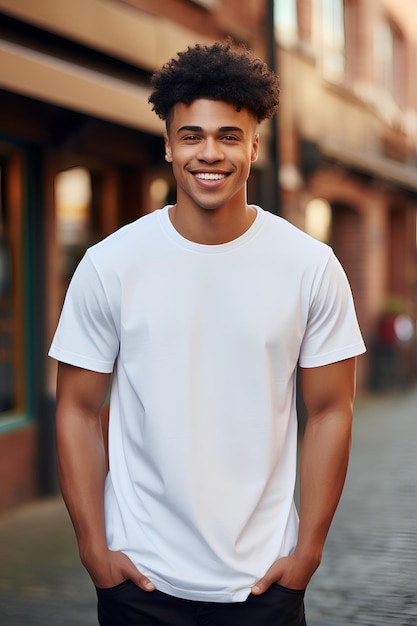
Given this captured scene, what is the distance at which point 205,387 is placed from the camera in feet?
7.03

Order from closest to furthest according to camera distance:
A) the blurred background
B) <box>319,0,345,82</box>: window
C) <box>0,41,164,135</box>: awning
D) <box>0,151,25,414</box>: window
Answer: <box>0,41,164,135</box>: awning < the blurred background < <box>0,151,25,414</box>: window < <box>319,0,345,82</box>: window

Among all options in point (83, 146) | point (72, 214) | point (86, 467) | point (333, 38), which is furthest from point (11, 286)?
point (333, 38)

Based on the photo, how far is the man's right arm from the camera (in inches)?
84.9

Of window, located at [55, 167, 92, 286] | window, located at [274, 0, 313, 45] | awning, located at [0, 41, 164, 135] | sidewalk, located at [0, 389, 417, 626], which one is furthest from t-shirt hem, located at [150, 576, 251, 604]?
window, located at [274, 0, 313, 45]

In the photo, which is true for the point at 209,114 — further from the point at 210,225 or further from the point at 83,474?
the point at 83,474

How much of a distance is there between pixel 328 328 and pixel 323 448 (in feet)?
0.80

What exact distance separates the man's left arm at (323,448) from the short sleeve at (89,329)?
405 millimetres

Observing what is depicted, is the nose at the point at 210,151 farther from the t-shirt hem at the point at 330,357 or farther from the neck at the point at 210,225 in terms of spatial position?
the t-shirt hem at the point at 330,357

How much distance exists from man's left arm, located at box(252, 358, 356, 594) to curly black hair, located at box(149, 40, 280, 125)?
0.56 meters

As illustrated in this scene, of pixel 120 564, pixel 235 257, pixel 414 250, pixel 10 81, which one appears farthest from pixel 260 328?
pixel 414 250

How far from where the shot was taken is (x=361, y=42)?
15688mm

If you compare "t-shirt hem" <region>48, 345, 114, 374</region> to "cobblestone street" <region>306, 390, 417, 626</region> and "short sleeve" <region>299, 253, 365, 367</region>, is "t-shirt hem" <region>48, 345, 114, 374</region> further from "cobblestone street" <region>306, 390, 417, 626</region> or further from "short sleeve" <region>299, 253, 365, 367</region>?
"cobblestone street" <region>306, 390, 417, 626</region>

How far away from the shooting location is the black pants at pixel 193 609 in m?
2.12

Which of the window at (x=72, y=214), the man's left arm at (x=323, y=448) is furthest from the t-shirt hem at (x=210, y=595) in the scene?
the window at (x=72, y=214)
